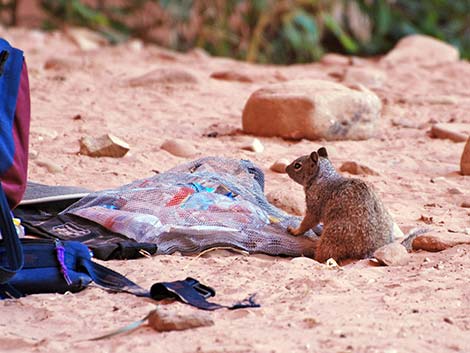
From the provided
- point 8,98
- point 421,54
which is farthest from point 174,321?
point 421,54

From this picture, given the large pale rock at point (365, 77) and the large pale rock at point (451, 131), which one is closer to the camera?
the large pale rock at point (451, 131)

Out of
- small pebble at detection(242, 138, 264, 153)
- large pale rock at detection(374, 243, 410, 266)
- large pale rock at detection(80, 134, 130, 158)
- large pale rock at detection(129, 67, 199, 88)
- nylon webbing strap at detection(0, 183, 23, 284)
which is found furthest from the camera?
large pale rock at detection(129, 67, 199, 88)

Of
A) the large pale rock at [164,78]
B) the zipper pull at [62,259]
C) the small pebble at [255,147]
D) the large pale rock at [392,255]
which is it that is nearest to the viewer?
the zipper pull at [62,259]

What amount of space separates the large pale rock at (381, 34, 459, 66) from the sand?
0.92ft

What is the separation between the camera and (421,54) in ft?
34.4

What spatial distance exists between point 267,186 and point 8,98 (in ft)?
6.75

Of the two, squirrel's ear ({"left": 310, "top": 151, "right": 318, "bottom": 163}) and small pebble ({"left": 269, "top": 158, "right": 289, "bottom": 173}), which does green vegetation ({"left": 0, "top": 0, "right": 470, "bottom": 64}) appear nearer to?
small pebble ({"left": 269, "top": 158, "right": 289, "bottom": 173})

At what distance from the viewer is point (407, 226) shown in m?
4.71

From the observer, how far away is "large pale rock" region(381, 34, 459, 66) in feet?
33.3

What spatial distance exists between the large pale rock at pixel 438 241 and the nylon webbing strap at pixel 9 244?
5.75ft

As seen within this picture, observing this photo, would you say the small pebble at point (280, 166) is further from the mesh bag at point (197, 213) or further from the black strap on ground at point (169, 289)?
the black strap on ground at point (169, 289)

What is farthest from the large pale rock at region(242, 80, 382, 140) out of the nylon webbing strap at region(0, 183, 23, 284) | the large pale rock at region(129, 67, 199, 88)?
the nylon webbing strap at region(0, 183, 23, 284)

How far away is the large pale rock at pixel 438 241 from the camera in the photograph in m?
4.23

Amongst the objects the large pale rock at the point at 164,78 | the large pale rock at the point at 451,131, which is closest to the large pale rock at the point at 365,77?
the large pale rock at the point at 164,78
